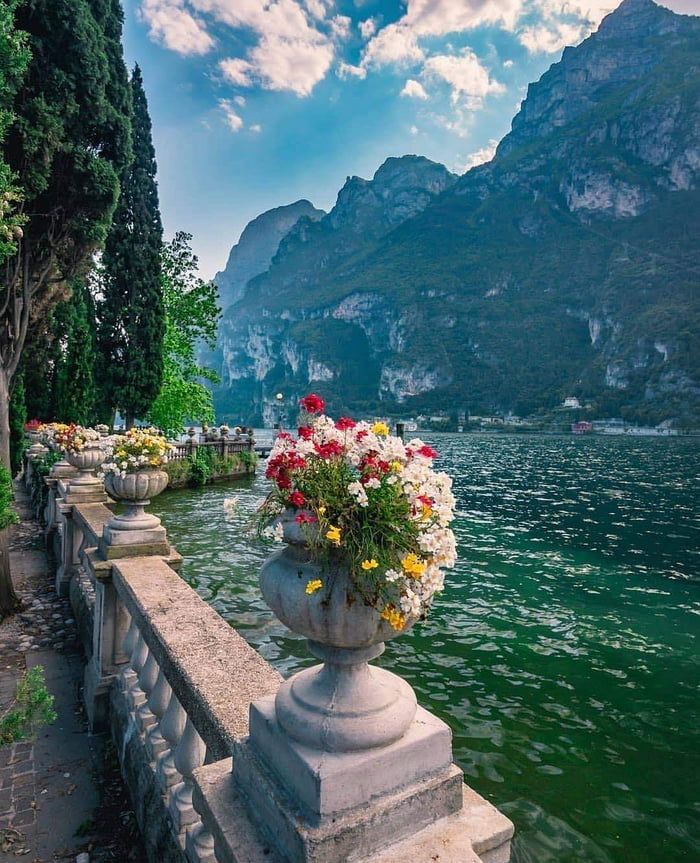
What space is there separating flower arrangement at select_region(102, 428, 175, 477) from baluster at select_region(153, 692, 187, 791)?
2.78 metres

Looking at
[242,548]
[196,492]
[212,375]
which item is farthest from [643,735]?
[212,375]

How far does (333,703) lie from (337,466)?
2.42ft

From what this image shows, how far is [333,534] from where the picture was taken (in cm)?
146

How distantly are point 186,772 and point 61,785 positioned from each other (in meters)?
1.58

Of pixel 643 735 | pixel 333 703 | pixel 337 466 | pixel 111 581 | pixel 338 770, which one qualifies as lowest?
pixel 643 735

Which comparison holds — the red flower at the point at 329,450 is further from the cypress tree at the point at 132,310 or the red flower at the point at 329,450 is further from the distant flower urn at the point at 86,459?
the cypress tree at the point at 132,310

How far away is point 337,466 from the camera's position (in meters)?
1.72

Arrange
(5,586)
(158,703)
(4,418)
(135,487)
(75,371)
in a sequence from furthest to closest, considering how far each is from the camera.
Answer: (75,371) → (4,418) → (5,586) → (135,487) → (158,703)

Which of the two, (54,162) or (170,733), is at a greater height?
(54,162)

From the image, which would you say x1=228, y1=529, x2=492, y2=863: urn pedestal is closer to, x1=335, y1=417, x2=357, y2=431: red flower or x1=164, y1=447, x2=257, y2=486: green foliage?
x1=335, y1=417, x2=357, y2=431: red flower

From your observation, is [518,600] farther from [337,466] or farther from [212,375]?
[212,375]

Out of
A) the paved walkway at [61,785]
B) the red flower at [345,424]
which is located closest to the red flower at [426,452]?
the red flower at [345,424]

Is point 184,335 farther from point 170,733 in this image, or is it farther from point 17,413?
point 170,733

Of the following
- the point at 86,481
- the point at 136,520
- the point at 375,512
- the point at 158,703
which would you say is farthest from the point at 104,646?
the point at 86,481
